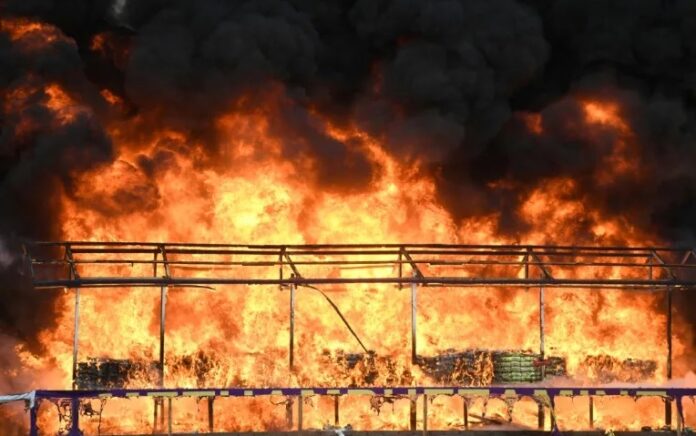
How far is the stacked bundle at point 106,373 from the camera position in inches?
1276

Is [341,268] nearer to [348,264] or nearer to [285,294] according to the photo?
[285,294]

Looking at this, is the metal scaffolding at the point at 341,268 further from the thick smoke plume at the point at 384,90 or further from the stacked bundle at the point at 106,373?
the thick smoke plume at the point at 384,90

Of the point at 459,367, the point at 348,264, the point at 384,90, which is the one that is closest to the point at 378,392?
the point at 348,264

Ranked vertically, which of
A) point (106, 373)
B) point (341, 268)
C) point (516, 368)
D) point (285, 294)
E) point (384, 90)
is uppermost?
point (384, 90)

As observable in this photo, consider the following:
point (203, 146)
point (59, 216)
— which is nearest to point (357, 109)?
point (203, 146)

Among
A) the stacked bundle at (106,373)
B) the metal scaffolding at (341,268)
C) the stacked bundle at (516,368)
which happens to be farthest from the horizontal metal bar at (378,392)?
the stacked bundle at (516,368)

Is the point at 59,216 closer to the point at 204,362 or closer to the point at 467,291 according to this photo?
the point at 204,362

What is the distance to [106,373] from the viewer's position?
3262 cm

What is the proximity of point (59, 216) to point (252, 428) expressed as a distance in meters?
10.3

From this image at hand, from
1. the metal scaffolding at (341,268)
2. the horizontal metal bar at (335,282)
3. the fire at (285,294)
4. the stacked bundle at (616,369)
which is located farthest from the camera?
the stacked bundle at (616,369)

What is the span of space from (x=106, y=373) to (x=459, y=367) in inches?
412

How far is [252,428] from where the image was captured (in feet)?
111

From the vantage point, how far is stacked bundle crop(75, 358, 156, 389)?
32406 millimetres

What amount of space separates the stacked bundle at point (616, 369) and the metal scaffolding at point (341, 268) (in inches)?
A: 39.2
